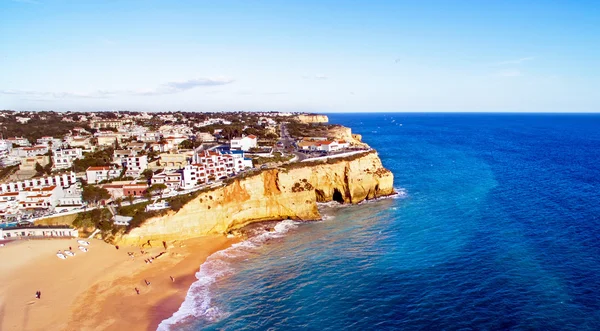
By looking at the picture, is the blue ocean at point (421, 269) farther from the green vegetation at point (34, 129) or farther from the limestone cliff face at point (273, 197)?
the green vegetation at point (34, 129)

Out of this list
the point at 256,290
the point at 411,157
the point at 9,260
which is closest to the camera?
the point at 256,290

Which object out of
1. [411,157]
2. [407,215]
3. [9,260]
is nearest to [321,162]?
[407,215]

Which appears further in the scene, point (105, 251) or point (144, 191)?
point (144, 191)

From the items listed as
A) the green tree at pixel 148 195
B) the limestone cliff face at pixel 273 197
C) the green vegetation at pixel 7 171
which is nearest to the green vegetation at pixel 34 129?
the green vegetation at pixel 7 171

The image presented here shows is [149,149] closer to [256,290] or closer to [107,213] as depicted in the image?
[107,213]

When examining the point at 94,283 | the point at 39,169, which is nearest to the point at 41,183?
the point at 39,169

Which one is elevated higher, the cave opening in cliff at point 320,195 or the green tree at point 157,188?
the green tree at point 157,188

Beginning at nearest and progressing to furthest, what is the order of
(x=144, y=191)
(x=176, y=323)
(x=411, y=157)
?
1. (x=176, y=323)
2. (x=144, y=191)
3. (x=411, y=157)
